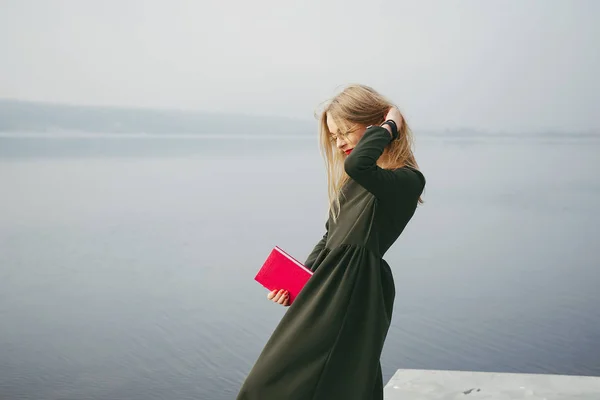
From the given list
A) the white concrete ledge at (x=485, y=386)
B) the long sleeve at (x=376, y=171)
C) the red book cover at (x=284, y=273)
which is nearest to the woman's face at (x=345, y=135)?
the long sleeve at (x=376, y=171)

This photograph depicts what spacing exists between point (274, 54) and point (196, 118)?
25.2 inches

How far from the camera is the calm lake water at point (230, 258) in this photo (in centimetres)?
454

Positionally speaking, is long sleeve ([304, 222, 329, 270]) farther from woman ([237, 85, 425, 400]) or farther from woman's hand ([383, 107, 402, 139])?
woman's hand ([383, 107, 402, 139])

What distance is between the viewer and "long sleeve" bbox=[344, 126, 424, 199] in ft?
5.95

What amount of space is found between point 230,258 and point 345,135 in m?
3.32

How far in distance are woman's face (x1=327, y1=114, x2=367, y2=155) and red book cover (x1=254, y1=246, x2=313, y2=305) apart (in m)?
0.28

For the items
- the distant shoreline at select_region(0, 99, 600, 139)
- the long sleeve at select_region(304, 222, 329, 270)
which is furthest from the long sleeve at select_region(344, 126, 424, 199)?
the distant shoreline at select_region(0, 99, 600, 139)

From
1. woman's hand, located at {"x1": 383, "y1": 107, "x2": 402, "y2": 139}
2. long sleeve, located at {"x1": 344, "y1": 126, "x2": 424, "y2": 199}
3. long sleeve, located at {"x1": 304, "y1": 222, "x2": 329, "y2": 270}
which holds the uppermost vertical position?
woman's hand, located at {"x1": 383, "y1": 107, "x2": 402, "y2": 139}

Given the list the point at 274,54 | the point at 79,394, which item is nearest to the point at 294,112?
the point at 274,54

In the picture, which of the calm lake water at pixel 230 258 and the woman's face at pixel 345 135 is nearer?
the woman's face at pixel 345 135

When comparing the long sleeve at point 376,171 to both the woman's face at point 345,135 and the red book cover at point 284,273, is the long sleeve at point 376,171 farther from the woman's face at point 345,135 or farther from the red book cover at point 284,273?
the red book cover at point 284,273

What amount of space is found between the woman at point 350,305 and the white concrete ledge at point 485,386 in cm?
128

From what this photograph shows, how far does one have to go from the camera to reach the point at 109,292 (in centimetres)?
499

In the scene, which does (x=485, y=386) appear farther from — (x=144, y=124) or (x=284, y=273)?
(x=144, y=124)
